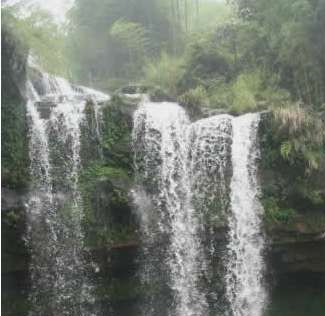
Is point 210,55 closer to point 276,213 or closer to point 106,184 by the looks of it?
point 276,213

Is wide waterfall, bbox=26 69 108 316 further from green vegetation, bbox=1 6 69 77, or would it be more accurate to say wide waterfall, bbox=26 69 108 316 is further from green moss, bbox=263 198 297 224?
green moss, bbox=263 198 297 224

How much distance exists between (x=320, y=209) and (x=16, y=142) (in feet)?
22.2

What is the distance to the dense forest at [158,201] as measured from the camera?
11.3 m

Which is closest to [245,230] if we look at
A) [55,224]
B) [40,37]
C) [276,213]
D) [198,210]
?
[276,213]

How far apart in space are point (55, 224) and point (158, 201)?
2231mm

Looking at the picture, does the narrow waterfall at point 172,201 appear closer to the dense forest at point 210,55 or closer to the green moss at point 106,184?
the green moss at point 106,184

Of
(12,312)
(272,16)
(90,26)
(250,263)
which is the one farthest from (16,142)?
(90,26)

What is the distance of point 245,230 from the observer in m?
11.9

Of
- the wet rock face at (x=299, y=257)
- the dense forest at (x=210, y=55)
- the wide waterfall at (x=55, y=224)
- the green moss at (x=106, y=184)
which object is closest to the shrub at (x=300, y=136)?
the dense forest at (x=210, y=55)

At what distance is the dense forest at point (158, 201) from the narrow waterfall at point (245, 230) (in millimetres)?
23

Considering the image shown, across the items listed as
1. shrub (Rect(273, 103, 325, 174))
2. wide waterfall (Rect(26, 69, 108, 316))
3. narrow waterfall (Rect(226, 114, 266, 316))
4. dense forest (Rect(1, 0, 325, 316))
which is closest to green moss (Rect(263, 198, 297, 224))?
dense forest (Rect(1, 0, 325, 316))

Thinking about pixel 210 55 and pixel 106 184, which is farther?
pixel 210 55

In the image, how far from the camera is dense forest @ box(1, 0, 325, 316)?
11266 millimetres

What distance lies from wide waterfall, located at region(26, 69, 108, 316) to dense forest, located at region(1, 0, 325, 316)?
2 cm
